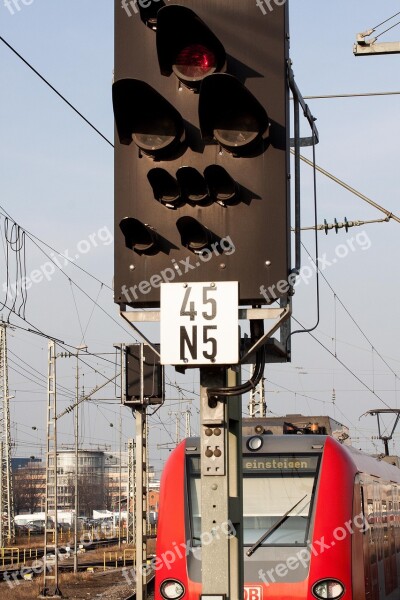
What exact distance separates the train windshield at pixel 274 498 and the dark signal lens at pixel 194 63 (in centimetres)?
636

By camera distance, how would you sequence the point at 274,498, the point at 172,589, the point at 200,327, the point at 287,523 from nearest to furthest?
the point at 200,327 < the point at 172,589 < the point at 287,523 < the point at 274,498

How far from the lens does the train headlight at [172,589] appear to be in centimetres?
1070

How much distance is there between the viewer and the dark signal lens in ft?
19.1

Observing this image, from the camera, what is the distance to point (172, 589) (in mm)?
10750

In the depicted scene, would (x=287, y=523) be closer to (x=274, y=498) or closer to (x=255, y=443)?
(x=274, y=498)

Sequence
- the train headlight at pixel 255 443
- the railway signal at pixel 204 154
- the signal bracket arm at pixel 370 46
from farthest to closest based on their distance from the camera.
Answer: the signal bracket arm at pixel 370 46
the train headlight at pixel 255 443
the railway signal at pixel 204 154

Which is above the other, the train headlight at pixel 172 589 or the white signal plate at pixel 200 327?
the white signal plate at pixel 200 327

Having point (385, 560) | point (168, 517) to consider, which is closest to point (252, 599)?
point (168, 517)

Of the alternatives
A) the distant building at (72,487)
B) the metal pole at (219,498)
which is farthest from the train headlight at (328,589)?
the distant building at (72,487)

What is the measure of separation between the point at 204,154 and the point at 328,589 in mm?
6140

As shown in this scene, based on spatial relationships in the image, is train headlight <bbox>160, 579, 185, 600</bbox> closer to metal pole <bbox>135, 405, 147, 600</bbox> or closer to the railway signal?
the railway signal

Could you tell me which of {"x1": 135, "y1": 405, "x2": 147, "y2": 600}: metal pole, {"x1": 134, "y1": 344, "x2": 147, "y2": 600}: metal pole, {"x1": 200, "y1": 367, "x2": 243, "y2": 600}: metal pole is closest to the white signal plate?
{"x1": 200, "y1": 367, "x2": 243, "y2": 600}: metal pole

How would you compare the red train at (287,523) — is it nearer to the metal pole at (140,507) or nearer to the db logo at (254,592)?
the db logo at (254,592)

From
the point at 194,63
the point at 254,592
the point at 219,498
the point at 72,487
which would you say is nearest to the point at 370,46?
the point at 254,592
